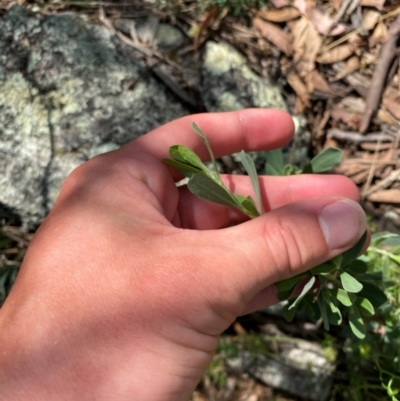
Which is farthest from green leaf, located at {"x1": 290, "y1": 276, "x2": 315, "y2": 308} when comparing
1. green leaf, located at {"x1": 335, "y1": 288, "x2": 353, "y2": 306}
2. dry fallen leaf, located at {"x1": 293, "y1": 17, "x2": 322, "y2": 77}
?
dry fallen leaf, located at {"x1": 293, "y1": 17, "x2": 322, "y2": 77}

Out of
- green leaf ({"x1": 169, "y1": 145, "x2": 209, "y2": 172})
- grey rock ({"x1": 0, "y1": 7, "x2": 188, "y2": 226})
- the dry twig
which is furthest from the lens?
the dry twig

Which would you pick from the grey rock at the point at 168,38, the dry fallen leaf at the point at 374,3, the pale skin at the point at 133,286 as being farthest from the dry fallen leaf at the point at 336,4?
the pale skin at the point at 133,286

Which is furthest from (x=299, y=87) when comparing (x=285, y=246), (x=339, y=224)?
(x=285, y=246)

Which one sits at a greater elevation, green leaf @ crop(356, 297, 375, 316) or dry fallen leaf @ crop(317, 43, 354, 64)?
dry fallen leaf @ crop(317, 43, 354, 64)

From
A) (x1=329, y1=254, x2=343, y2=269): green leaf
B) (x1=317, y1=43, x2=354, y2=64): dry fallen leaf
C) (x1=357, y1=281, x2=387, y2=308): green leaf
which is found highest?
(x1=317, y1=43, x2=354, y2=64): dry fallen leaf

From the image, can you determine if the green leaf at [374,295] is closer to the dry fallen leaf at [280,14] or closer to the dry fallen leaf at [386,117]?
the dry fallen leaf at [386,117]

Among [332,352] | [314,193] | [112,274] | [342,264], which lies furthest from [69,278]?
[332,352]

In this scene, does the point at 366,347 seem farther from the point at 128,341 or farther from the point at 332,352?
the point at 128,341

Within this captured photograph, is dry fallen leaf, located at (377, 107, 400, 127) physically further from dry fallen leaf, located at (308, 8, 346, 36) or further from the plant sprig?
the plant sprig
